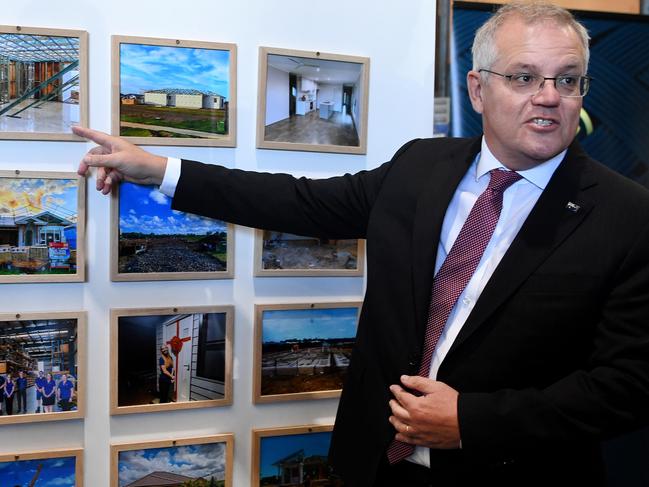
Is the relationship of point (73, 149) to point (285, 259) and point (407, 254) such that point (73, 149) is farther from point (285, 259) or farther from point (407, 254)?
point (407, 254)

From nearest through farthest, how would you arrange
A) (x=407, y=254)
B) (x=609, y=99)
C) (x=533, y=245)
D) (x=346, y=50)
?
1. (x=533, y=245)
2. (x=407, y=254)
3. (x=346, y=50)
4. (x=609, y=99)

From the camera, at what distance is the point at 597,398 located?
3.92 feet

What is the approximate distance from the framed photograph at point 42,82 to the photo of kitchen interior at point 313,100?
0.46m

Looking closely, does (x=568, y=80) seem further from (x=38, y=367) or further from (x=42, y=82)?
(x=38, y=367)

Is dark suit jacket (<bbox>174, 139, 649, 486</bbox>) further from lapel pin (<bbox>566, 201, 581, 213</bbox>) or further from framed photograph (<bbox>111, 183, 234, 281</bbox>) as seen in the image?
framed photograph (<bbox>111, 183, 234, 281</bbox>)

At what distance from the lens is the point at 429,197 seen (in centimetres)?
140

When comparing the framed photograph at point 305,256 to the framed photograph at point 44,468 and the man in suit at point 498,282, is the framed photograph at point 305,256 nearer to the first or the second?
the man in suit at point 498,282

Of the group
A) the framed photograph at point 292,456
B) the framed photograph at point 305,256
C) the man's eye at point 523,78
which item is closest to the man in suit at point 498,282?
the man's eye at point 523,78

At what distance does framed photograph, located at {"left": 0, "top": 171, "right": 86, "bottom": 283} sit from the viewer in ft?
4.62

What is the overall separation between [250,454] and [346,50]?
1.15 metres

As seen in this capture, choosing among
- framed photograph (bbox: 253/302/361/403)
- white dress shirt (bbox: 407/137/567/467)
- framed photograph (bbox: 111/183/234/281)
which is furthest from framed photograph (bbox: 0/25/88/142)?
white dress shirt (bbox: 407/137/567/467)

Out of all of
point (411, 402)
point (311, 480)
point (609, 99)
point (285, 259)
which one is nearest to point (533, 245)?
point (411, 402)

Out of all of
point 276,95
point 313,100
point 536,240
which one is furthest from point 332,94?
point 536,240

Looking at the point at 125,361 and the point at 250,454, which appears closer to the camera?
the point at 125,361
